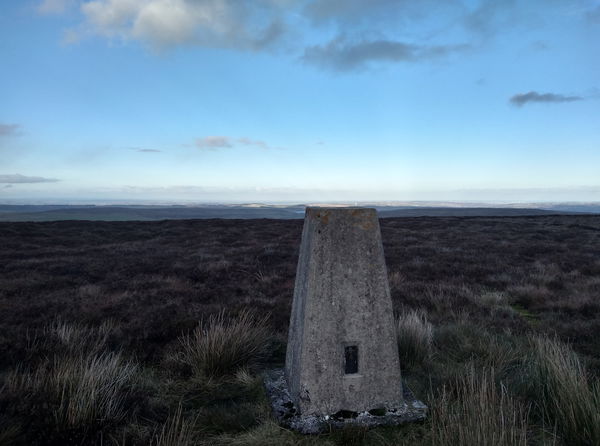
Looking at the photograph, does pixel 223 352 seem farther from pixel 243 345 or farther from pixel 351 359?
pixel 351 359

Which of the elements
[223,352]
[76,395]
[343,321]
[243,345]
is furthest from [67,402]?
[343,321]

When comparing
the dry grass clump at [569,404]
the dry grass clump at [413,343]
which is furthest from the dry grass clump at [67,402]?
the dry grass clump at [569,404]

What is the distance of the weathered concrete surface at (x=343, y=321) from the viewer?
10.4ft

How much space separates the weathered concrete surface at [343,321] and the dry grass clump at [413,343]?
1369 millimetres

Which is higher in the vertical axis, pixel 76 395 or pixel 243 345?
pixel 76 395

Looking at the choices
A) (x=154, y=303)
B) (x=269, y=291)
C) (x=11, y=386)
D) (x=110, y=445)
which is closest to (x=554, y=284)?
(x=269, y=291)

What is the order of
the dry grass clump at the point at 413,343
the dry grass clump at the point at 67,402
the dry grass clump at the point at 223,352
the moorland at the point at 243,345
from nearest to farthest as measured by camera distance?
the dry grass clump at the point at 67,402 < the moorland at the point at 243,345 < the dry grass clump at the point at 223,352 < the dry grass clump at the point at 413,343

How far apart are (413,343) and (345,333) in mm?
2044

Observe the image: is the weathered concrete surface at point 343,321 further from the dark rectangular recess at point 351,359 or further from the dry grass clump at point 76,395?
the dry grass clump at point 76,395

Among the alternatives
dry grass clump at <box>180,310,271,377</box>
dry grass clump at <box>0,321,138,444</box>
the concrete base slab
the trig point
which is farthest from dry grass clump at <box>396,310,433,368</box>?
dry grass clump at <box>0,321,138,444</box>

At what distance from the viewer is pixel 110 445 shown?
2.78 m

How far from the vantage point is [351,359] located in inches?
128

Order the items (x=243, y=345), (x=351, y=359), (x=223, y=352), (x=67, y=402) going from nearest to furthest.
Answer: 1. (x=67, y=402)
2. (x=351, y=359)
3. (x=223, y=352)
4. (x=243, y=345)

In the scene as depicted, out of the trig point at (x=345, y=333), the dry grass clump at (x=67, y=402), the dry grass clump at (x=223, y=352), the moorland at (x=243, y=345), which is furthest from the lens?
the dry grass clump at (x=223, y=352)
